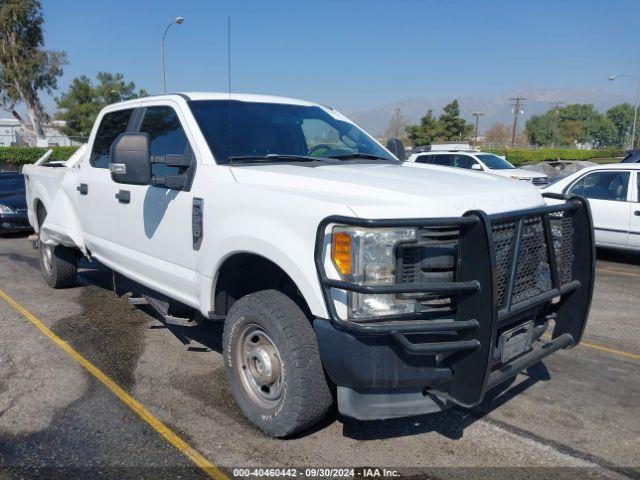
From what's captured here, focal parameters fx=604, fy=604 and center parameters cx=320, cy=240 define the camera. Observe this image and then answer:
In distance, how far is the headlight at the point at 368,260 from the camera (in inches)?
115

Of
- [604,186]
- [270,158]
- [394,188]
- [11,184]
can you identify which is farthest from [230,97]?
[11,184]

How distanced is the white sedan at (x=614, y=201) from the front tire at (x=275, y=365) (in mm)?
6333

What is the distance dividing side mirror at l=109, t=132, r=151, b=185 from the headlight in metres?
1.66

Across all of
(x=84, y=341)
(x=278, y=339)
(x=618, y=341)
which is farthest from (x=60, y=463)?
(x=618, y=341)

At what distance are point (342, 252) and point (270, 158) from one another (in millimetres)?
1493

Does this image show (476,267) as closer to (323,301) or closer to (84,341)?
(323,301)

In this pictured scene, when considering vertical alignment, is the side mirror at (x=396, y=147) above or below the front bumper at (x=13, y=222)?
above

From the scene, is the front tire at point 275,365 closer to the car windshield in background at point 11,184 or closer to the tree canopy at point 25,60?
the car windshield in background at point 11,184

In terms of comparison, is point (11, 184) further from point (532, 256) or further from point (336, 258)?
point (532, 256)

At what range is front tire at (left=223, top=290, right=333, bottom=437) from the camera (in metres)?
3.25

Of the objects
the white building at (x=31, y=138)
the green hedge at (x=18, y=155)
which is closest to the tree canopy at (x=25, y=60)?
the white building at (x=31, y=138)

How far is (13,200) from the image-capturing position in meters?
12.6

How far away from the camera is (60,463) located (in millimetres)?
3344

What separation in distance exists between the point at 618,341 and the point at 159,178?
4.28 meters
